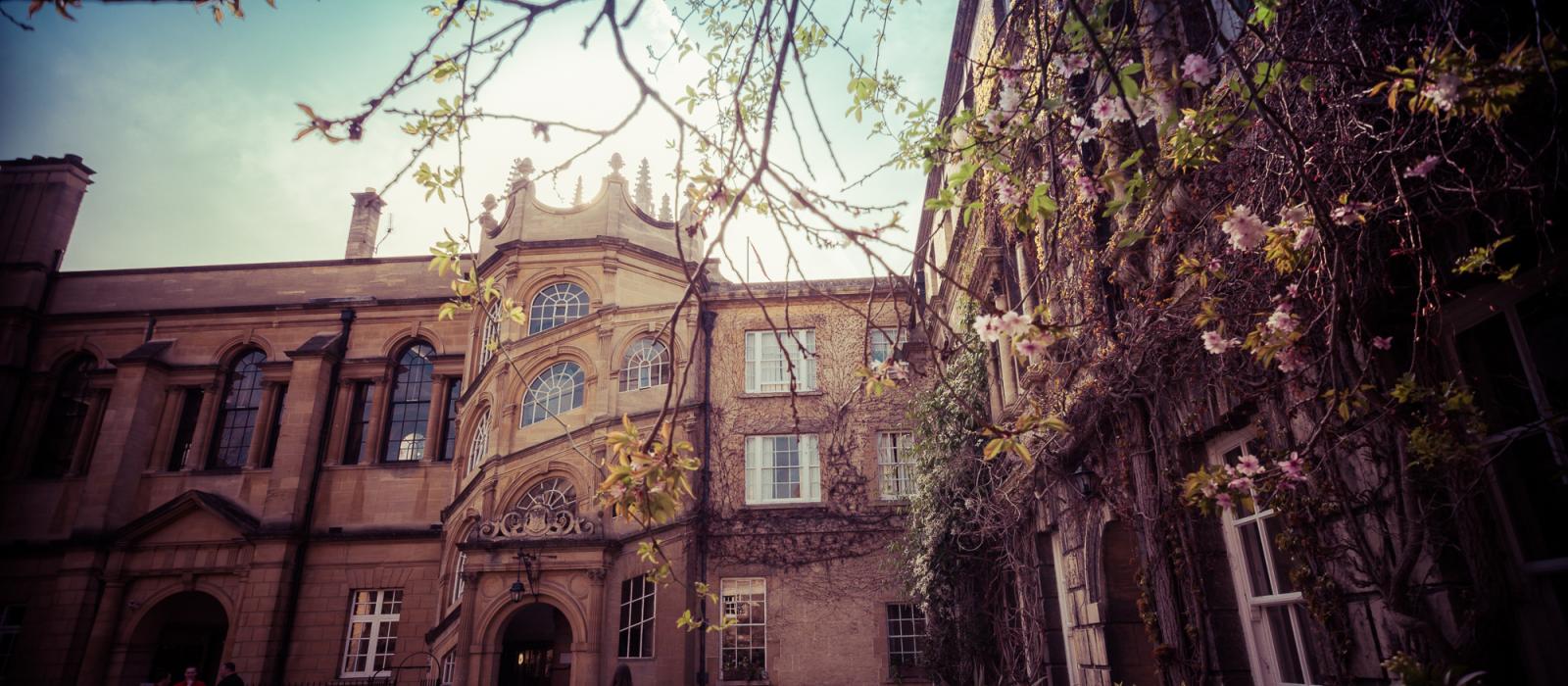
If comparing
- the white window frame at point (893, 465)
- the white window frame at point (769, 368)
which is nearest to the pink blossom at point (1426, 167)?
the white window frame at point (893, 465)

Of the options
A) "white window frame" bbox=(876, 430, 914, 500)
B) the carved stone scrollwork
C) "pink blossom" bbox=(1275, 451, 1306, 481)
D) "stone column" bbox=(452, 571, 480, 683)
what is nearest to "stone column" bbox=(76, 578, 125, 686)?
"stone column" bbox=(452, 571, 480, 683)

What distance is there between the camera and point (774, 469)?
59.1 ft

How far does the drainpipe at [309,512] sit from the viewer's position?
67.5 feet

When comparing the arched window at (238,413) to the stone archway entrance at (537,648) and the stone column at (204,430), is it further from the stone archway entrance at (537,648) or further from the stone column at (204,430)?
the stone archway entrance at (537,648)

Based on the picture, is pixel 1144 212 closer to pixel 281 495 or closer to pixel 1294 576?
pixel 1294 576

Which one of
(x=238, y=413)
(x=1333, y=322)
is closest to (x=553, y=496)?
(x=238, y=413)

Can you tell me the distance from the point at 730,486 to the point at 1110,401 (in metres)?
12.1

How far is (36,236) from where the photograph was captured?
25422mm

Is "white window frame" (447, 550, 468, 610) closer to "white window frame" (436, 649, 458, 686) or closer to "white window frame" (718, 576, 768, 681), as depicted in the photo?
"white window frame" (436, 649, 458, 686)

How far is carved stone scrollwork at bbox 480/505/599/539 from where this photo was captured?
663 inches

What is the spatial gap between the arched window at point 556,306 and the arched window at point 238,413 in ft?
32.1

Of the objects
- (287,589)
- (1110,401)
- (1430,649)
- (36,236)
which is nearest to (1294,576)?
(1430,649)

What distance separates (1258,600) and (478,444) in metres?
19.1

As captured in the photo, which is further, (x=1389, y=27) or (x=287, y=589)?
(x=287, y=589)
